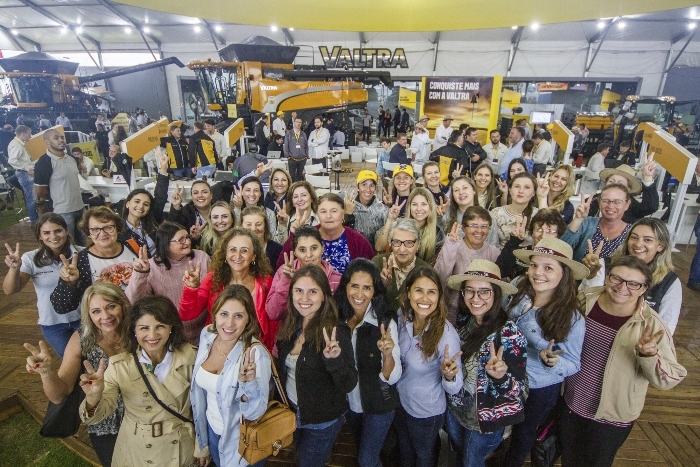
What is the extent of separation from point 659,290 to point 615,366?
1.89 ft

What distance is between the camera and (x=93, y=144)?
977 cm

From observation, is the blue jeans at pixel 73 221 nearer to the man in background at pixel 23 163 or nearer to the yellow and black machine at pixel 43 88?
the man in background at pixel 23 163

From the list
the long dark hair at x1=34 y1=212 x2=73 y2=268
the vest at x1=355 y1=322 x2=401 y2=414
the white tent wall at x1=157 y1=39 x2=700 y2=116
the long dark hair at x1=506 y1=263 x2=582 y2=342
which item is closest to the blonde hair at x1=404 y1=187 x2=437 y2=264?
the long dark hair at x1=506 y1=263 x2=582 y2=342

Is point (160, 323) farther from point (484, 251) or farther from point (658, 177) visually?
point (658, 177)

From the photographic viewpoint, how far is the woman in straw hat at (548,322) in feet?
6.09

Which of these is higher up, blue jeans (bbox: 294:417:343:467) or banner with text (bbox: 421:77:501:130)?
banner with text (bbox: 421:77:501:130)

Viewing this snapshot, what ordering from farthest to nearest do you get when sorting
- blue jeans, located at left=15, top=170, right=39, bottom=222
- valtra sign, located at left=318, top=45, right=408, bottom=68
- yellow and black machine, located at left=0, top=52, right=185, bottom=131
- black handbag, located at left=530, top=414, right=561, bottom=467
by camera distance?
1. valtra sign, located at left=318, top=45, right=408, bottom=68
2. yellow and black machine, located at left=0, top=52, right=185, bottom=131
3. blue jeans, located at left=15, top=170, right=39, bottom=222
4. black handbag, located at left=530, top=414, right=561, bottom=467

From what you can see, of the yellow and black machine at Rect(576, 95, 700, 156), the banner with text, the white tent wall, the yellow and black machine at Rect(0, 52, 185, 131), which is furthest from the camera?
the white tent wall

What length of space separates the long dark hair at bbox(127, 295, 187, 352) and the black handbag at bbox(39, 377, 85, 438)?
0.36 metres

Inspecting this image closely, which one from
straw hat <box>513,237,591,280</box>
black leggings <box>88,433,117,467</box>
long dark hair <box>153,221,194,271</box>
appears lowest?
black leggings <box>88,433,117,467</box>

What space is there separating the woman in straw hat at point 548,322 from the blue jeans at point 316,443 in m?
1.06

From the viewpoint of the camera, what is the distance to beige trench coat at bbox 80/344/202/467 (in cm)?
182

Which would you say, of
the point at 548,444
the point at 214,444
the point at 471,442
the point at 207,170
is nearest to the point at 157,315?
the point at 214,444

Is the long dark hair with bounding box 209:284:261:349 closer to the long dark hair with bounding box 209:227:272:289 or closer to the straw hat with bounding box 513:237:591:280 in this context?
the long dark hair with bounding box 209:227:272:289
